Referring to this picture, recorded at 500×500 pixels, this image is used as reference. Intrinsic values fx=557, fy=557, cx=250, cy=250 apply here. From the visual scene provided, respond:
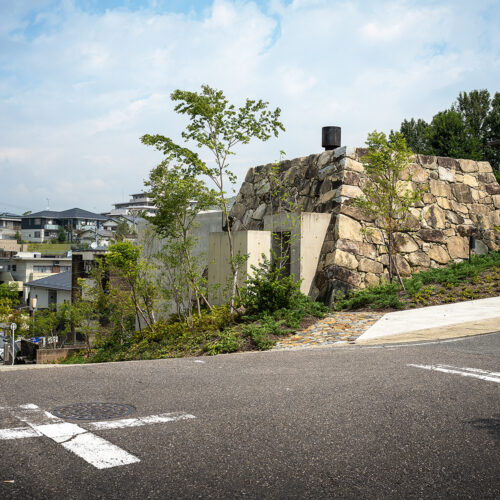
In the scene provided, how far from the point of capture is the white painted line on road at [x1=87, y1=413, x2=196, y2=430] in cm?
491

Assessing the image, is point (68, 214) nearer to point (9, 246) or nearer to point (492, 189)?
point (9, 246)

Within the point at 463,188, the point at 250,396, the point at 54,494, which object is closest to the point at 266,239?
the point at 463,188

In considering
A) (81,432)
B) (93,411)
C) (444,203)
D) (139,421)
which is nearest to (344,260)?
(444,203)

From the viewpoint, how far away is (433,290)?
1477 centimetres

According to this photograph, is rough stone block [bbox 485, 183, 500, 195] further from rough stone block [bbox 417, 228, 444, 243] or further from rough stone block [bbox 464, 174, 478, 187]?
rough stone block [bbox 417, 228, 444, 243]

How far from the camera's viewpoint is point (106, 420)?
5102 mm

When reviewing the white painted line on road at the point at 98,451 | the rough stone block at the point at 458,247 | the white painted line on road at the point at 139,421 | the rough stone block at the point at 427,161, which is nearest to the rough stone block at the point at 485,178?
the rough stone block at the point at 427,161

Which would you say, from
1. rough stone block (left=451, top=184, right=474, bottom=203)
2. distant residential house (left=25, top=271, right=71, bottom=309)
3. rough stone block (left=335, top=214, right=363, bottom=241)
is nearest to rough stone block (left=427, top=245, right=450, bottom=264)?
rough stone block (left=451, top=184, right=474, bottom=203)

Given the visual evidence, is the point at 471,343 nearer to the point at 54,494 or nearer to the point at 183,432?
the point at 183,432

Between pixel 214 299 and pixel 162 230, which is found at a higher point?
pixel 162 230

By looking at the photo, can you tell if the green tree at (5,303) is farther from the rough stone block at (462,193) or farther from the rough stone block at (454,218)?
the rough stone block at (462,193)

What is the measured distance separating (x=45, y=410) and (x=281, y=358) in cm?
427

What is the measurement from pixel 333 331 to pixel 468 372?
4586mm

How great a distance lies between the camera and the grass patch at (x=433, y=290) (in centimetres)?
1416
